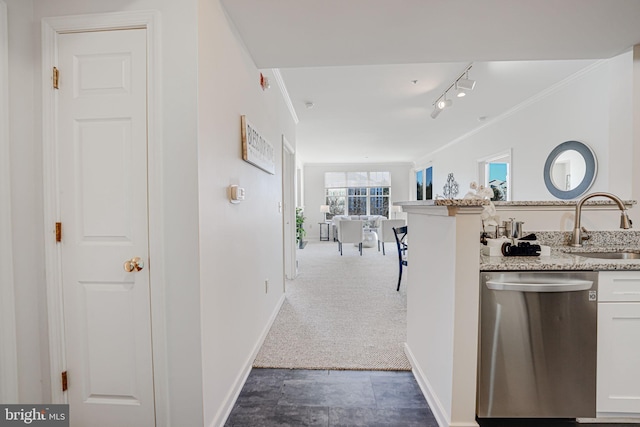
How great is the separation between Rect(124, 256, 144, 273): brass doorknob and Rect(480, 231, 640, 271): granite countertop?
5.56 ft

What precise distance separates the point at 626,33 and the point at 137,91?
307 cm

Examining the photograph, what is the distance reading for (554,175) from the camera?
11.4 feet

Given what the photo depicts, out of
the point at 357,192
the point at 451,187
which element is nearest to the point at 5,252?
the point at 451,187

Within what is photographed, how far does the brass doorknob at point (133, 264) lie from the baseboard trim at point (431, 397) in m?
1.74

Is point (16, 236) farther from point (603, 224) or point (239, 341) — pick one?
point (603, 224)

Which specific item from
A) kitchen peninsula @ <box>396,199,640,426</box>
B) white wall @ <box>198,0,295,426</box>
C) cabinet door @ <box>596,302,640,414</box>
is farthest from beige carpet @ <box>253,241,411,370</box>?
cabinet door @ <box>596,302,640,414</box>

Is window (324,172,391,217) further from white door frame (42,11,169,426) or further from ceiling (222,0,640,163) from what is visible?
white door frame (42,11,169,426)

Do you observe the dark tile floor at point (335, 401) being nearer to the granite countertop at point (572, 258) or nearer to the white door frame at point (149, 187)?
the white door frame at point (149, 187)

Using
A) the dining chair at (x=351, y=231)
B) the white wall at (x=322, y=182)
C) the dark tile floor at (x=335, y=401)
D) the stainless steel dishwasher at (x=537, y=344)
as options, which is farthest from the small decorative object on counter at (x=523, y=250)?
the white wall at (x=322, y=182)

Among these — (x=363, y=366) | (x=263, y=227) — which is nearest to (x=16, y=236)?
(x=263, y=227)

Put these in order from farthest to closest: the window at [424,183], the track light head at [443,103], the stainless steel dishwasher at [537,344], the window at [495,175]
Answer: the window at [424,183]
the window at [495,175]
the track light head at [443,103]
the stainless steel dishwasher at [537,344]

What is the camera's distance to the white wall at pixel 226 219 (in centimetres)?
132

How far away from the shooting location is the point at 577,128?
3.16 meters

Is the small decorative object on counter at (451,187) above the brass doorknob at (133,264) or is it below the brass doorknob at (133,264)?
above
